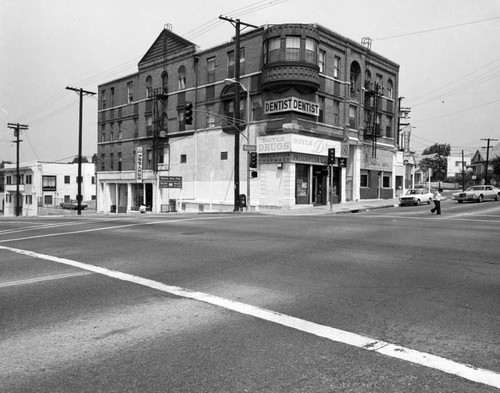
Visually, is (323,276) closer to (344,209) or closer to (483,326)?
(483,326)

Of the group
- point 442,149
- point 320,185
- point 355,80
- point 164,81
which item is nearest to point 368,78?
point 355,80

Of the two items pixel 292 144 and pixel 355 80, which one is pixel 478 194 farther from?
pixel 292 144

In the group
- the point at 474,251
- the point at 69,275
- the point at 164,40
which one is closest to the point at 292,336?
the point at 69,275

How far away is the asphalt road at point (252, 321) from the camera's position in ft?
12.5

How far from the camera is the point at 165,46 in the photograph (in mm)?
44781

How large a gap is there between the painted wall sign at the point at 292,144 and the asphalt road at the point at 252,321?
72.3ft

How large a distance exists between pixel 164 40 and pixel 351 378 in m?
45.9

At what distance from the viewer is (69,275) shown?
8.24 meters

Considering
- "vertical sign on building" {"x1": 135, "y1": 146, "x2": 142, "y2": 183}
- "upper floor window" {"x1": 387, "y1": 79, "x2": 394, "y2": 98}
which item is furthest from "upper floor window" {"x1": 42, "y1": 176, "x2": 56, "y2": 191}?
"upper floor window" {"x1": 387, "y1": 79, "x2": 394, "y2": 98}

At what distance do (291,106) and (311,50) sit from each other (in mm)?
4851

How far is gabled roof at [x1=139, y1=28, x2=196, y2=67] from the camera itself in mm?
42719

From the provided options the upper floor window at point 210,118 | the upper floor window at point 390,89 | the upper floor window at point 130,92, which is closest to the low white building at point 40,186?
the upper floor window at point 130,92

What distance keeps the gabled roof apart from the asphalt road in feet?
118

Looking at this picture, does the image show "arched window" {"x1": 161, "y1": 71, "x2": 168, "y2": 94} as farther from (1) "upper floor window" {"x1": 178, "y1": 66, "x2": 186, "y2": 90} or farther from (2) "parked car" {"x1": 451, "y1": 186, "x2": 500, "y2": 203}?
(2) "parked car" {"x1": 451, "y1": 186, "x2": 500, "y2": 203}
